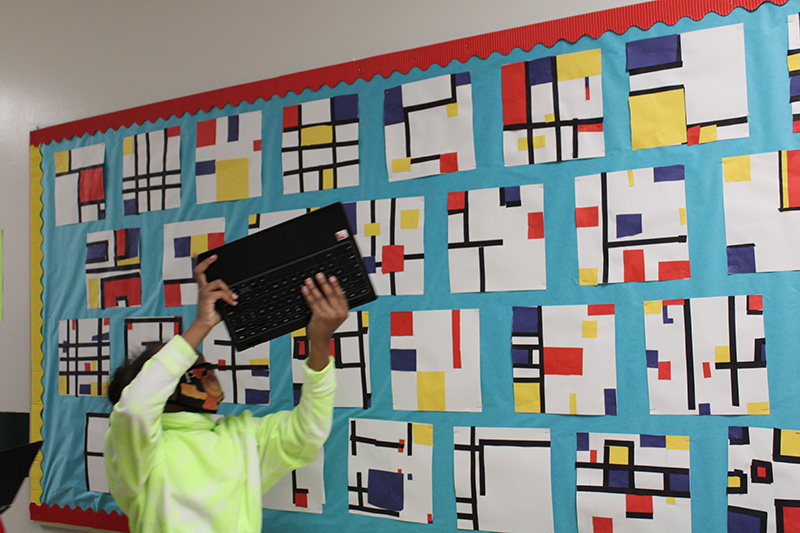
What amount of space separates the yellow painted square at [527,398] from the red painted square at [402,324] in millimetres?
313

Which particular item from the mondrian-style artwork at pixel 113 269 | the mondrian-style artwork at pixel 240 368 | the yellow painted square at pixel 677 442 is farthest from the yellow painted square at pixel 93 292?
the yellow painted square at pixel 677 442

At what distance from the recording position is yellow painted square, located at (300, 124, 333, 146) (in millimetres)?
1703

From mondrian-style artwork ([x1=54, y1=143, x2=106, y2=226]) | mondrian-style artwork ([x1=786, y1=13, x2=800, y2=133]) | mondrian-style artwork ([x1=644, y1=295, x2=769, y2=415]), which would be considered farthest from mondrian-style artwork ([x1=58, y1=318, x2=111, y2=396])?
mondrian-style artwork ([x1=786, y1=13, x2=800, y2=133])

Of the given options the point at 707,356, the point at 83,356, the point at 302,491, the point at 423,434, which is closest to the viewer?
the point at 707,356

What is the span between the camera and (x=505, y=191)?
4.93ft

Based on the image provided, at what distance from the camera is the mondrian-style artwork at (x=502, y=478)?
4.68 ft

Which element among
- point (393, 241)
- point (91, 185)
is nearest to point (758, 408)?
point (393, 241)

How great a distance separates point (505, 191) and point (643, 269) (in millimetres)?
382

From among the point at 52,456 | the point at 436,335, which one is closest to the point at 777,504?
the point at 436,335

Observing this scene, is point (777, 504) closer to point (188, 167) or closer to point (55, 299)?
point (188, 167)

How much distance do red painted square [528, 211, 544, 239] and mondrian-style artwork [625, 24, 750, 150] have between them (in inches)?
10.9

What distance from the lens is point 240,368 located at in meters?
1.77

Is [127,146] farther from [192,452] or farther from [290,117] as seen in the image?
[192,452]

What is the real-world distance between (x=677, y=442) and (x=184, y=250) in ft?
4.90
